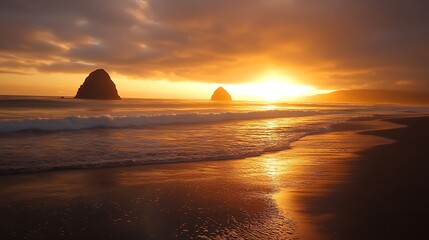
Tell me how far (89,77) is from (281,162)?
6171 inches

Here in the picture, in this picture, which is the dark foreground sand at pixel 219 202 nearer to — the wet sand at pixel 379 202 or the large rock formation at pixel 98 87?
the wet sand at pixel 379 202

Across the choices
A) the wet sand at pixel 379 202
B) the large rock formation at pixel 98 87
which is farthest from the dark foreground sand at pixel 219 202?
the large rock formation at pixel 98 87

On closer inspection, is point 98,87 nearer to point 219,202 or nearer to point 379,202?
point 219,202

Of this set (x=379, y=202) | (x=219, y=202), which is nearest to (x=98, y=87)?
(x=219, y=202)

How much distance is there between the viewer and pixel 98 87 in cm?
14912

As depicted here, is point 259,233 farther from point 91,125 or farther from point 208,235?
point 91,125

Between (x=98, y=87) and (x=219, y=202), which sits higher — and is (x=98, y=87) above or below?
above

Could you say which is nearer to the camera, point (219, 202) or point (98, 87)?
point (219, 202)

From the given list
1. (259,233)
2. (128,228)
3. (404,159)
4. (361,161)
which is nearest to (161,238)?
(128,228)

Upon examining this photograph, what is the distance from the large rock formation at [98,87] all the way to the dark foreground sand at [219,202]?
14905 cm

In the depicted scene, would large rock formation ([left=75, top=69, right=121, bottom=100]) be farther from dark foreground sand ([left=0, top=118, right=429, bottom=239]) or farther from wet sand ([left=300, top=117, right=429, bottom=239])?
wet sand ([left=300, top=117, right=429, bottom=239])

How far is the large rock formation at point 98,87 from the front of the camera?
148000 millimetres

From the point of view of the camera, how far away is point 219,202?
6.30m

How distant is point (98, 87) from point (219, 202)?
154658 millimetres
